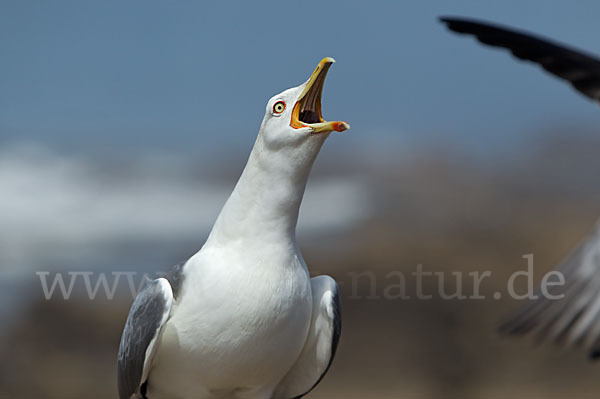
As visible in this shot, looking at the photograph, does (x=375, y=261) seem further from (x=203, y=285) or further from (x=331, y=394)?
(x=203, y=285)

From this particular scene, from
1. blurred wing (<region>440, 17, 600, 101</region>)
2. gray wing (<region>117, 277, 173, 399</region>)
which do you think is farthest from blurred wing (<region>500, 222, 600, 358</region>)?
gray wing (<region>117, 277, 173, 399</region>)

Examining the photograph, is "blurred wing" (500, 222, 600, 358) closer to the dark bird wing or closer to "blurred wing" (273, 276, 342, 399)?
"blurred wing" (273, 276, 342, 399)

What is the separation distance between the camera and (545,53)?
3.14 meters

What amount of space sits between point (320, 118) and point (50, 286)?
6977 millimetres

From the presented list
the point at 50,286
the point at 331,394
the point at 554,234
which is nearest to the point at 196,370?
the point at 331,394

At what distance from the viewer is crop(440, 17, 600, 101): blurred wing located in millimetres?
A: 3086

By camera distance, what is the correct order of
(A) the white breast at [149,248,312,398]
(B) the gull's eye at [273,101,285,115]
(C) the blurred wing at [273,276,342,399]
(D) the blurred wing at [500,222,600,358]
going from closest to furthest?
(D) the blurred wing at [500,222,600,358], (A) the white breast at [149,248,312,398], (B) the gull's eye at [273,101,285,115], (C) the blurred wing at [273,276,342,399]

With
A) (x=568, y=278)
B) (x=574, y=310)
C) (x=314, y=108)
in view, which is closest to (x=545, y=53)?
(x=568, y=278)

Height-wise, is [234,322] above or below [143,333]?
above

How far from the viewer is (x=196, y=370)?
12.1 ft

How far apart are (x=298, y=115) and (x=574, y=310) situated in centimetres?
139

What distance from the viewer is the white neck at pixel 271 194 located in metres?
3.69

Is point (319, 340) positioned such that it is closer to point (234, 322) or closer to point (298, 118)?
point (234, 322)

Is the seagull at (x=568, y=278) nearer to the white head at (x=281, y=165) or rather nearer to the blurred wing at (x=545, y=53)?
the blurred wing at (x=545, y=53)
